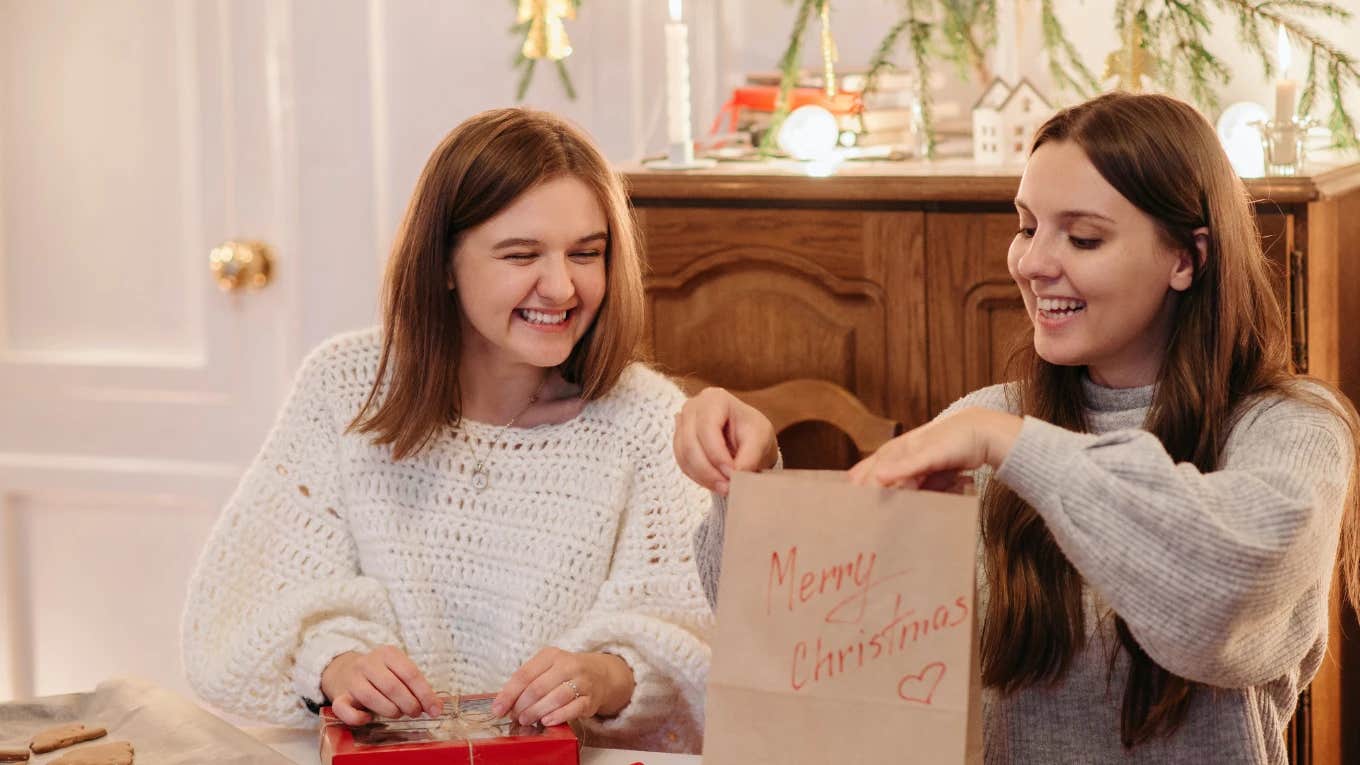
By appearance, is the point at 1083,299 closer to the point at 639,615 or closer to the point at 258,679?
the point at 639,615

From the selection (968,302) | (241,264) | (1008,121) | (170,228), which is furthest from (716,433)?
(170,228)

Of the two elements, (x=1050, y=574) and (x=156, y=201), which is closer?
(x=1050, y=574)

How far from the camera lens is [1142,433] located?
1.28m

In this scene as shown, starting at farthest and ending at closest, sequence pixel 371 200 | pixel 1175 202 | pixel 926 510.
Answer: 1. pixel 371 200
2. pixel 1175 202
3. pixel 926 510

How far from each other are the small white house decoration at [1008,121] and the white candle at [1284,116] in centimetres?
34

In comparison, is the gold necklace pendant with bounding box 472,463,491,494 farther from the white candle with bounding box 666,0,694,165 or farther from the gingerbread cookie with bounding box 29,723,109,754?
the white candle with bounding box 666,0,694,165

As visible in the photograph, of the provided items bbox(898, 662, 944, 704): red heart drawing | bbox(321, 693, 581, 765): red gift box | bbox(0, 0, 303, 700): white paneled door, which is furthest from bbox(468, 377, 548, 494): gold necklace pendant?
bbox(0, 0, 303, 700): white paneled door

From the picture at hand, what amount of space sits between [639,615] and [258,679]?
424 millimetres

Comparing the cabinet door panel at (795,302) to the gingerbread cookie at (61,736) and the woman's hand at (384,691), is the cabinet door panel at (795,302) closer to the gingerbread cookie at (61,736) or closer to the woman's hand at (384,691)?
the woman's hand at (384,691)

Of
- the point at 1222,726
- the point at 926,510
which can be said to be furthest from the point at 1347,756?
the point at 926,510

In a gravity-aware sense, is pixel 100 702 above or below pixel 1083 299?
below

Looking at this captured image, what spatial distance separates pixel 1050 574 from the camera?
5.28 feet

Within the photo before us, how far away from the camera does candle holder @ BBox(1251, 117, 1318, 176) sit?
2145 mm

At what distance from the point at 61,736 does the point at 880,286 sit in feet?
4.20
